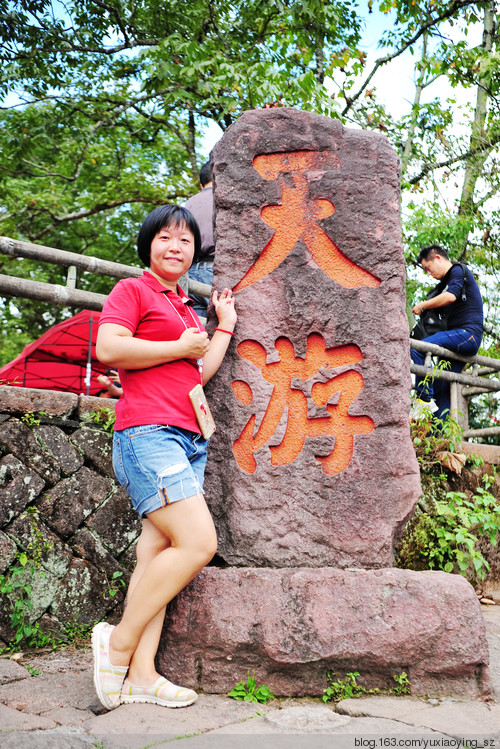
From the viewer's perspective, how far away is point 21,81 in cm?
783

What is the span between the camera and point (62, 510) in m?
3.11

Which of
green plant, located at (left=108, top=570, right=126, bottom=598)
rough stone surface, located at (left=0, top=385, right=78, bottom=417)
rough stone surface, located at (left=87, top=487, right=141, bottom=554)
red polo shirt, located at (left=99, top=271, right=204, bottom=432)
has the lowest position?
green plant, located at (left=108, top=570, right=126, bottom=598)

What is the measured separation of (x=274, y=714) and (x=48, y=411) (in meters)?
1.80

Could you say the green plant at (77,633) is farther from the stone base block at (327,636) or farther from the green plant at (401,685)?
the green plant at (401,685)

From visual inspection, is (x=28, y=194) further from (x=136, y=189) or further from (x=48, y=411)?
(x=48, y=411)

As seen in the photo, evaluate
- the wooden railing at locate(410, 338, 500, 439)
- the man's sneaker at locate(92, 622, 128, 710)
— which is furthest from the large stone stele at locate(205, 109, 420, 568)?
the wooden railing at locate(410, 338, 500, 439)

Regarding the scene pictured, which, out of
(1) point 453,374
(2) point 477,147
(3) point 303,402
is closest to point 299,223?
(3) point 303,402

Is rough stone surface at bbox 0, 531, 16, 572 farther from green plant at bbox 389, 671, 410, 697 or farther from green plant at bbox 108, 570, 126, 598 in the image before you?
green plant at bbox 389, 671, 410, 697

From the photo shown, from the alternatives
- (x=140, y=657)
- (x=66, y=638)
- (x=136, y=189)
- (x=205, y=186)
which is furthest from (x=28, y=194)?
(x=140, y=657)

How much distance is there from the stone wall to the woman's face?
1060 millimetres

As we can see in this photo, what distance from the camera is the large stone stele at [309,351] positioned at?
2.66 m

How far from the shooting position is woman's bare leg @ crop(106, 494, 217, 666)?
219 cm

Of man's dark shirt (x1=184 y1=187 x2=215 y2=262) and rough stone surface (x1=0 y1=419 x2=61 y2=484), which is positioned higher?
man's dark shirt (x1=184 y1=187 x2=215 y2=262)

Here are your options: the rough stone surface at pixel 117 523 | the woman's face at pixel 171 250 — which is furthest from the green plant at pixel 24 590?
the woman's face at pixel 171 250
